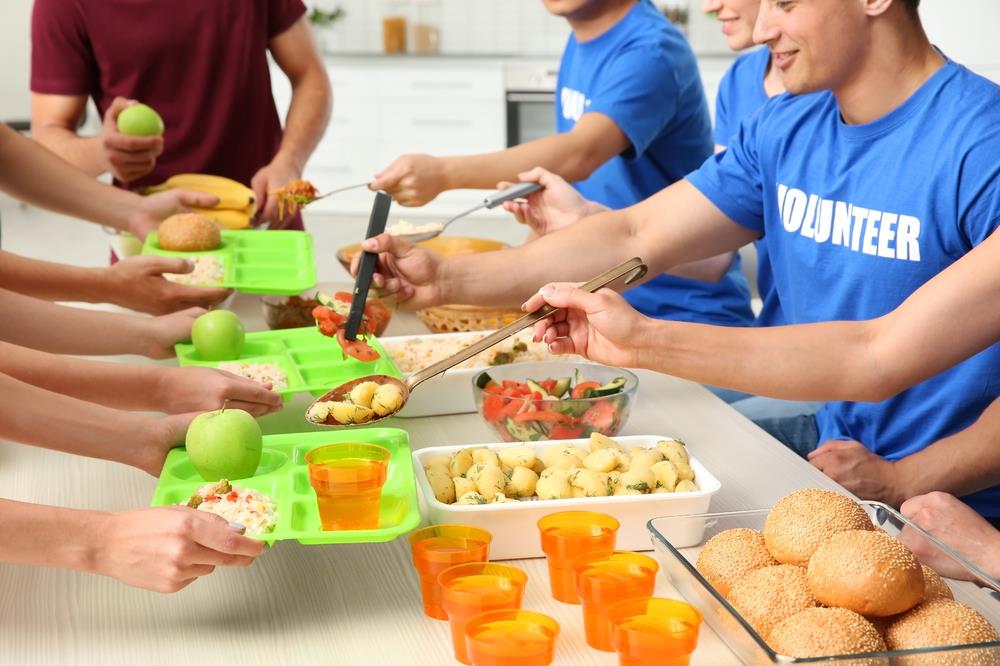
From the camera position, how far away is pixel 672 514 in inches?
52.4

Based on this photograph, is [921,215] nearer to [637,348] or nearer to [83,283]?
[637,348]

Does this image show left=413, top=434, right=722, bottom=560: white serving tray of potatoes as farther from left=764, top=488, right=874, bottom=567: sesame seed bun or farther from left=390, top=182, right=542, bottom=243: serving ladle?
left=390, top=182, right=542, bottom=243: serving ladle

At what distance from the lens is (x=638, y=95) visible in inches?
105

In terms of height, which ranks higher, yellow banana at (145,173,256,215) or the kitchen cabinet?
yellow banana at (145,173,256,215)

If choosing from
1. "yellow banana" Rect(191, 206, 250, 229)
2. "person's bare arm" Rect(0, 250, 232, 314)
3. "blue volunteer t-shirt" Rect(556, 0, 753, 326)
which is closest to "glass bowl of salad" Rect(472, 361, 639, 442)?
"person's bare arm" Rect(0, 250, 232, 314)

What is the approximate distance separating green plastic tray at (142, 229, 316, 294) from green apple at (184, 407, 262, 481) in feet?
2.54

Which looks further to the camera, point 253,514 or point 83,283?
point 83,283

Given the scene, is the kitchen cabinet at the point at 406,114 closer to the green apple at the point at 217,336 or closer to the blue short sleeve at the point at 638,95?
the blue short sleeve at the point at 638,95

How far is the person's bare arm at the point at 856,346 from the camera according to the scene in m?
1.46

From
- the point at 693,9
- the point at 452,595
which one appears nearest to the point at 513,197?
the point at 452,595

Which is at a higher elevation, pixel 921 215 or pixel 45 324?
pixel 921 215

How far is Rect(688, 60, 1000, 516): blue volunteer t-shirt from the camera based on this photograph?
1.67m

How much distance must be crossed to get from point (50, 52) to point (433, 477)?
2.12 m

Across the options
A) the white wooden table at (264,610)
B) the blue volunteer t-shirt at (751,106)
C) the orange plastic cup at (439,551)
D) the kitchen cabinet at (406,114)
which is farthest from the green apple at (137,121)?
the kitchen cabinet at (406,114)
